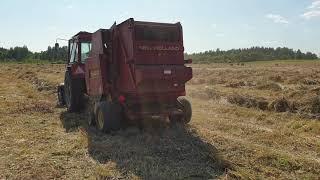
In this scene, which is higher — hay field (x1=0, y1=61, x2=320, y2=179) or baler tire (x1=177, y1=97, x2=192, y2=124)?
baler tire (x1=177, y1=97, x2=192, y2=124)

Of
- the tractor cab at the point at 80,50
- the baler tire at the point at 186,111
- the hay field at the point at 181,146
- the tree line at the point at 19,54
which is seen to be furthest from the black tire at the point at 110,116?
the tree line at the point at 19,54

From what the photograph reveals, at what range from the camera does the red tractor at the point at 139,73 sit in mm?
9734

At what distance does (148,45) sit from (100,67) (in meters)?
1.38

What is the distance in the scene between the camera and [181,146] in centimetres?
841

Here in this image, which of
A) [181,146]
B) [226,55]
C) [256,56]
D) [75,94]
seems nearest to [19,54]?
[226,55]

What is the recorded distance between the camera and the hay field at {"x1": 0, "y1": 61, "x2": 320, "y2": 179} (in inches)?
269

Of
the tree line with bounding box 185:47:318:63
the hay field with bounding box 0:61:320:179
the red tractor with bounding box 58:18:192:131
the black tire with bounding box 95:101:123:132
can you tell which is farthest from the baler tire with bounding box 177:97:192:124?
the tree line with bounding box 185:47:318:63

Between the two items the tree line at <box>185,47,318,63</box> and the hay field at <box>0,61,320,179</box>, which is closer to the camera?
the hay field at <box>0,61,320,179</box>

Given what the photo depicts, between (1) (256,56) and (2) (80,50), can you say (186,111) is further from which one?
(1) (256,56)

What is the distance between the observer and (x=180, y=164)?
23.7ft

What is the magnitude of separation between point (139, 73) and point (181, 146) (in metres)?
1.98

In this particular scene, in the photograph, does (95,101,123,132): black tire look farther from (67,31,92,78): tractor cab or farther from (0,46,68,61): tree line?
(0,46,68,61): tree line

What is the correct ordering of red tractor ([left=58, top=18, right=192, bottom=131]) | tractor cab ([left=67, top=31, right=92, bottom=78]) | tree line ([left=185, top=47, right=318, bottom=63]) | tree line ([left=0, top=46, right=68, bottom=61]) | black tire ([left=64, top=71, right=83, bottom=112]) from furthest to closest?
tree line ([left=0, top=46, right=68, bottom=61]) → tree line ([left=185, top=47, right=318, bottom=63]) → black tire ([left=64, top=71, right=83, bottom=112]) → tractor cab ([left=67, top=31, right=92, bottom=78]) → red tractor ([left=58, top=18, right=192, bottom=131])

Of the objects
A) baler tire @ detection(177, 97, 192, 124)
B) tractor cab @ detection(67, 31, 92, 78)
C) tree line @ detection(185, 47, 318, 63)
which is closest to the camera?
baler tire @ detection(177, 97, 192, 124)
